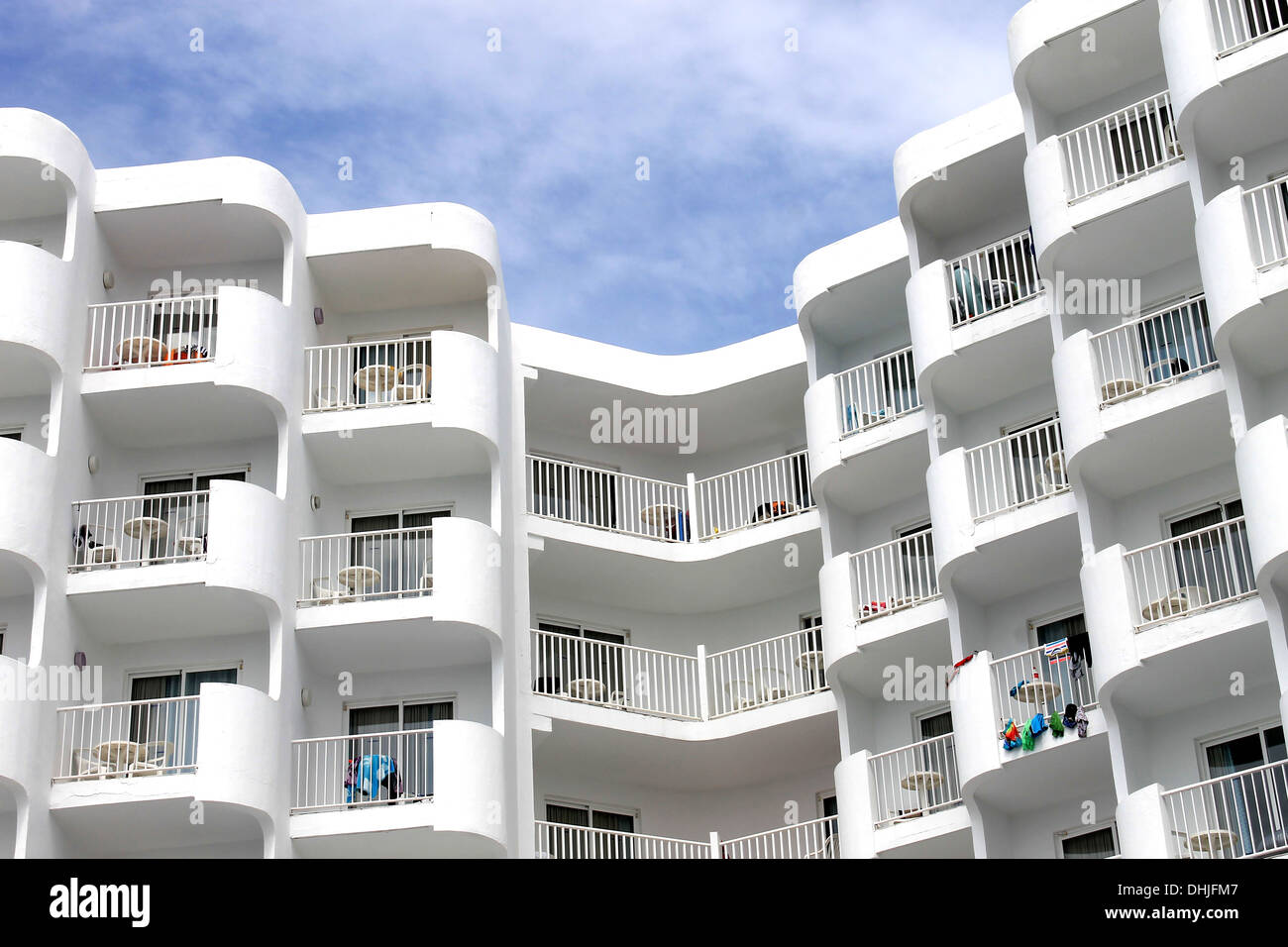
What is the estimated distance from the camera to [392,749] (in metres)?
34.1

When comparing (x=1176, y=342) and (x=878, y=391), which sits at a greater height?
(x=878, y=391)

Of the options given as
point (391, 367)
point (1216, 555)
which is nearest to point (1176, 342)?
point (1216, 555)

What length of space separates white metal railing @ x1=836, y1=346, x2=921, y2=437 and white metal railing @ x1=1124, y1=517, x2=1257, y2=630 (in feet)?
22.0

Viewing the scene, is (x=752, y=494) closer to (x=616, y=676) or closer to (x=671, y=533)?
(x=671, y=533)

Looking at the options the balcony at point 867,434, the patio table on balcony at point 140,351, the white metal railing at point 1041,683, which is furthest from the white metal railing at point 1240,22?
the patio table on balcony at point 140,351

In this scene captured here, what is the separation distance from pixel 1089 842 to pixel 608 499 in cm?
1263

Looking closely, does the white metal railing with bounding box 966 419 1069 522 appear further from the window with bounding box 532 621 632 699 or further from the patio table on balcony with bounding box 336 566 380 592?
the patio table on balcony with bounding box 336 566 380 592

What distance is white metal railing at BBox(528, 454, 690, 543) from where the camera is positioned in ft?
131

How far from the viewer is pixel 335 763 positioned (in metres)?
33.6

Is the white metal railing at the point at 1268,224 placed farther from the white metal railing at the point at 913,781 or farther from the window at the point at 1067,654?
the white metal railing at the point at 913,781

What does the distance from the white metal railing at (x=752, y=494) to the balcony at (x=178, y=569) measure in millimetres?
9779
